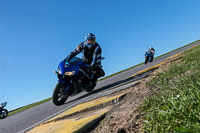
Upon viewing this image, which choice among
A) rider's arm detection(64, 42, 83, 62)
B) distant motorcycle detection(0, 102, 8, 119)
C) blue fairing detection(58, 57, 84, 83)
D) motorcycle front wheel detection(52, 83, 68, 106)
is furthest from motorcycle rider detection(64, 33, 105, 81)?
distant motorcycle detection(0, 102, 8, 119)

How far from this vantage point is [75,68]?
19.5ft

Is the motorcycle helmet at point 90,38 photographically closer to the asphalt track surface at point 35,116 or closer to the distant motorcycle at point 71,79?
the distant motorcycle at point 71,79

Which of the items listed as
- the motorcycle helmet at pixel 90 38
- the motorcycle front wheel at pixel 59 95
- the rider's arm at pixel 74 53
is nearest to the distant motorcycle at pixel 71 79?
the motorcycle front wheel at pixel 59 95

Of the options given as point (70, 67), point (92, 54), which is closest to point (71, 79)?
point (70, 67)

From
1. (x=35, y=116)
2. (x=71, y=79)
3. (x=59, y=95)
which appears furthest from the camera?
(x=71, y=79)

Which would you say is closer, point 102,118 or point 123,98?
point 102,118

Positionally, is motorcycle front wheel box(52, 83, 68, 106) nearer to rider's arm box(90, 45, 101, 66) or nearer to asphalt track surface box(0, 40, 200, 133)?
asphalt track surface box(0, 40, 200, 133)

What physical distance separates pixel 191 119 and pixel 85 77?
520 centimetres

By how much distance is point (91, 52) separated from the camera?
6762 mm

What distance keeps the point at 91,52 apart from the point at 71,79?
1.41 meters

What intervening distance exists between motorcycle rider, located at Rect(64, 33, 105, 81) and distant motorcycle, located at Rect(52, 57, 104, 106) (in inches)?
9.0

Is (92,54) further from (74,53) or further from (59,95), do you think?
(59,95)

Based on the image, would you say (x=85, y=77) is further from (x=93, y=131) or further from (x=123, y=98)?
(x=93, y=131)

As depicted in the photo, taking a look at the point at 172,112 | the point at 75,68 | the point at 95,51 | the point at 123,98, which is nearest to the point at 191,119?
the point at 172,112
